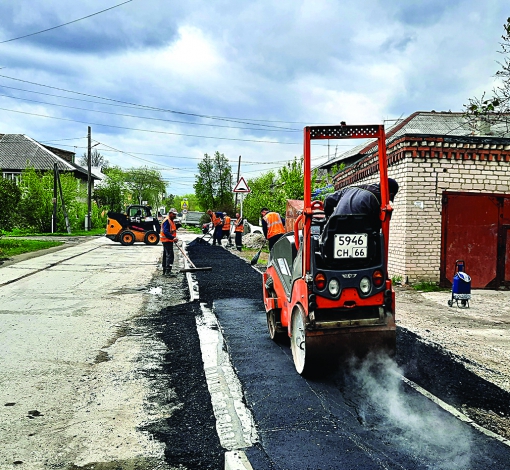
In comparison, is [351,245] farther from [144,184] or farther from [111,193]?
[144,184]

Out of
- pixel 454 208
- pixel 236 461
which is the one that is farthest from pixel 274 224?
pixel 236 461

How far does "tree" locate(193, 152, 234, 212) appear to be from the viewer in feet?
183

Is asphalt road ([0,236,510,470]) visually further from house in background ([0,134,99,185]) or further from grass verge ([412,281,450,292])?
house in background ([0,134,99,185])

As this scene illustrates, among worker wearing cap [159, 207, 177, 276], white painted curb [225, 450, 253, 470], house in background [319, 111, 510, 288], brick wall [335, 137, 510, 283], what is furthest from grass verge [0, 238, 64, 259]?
white painted curb [225, 450, 253, 470]

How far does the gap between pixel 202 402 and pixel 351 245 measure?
197 centimetres

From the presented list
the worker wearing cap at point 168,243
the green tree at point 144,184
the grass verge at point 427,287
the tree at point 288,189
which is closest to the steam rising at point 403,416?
the grass verge at point 427,287

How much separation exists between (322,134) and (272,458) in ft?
10.1

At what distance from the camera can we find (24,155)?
5941cm

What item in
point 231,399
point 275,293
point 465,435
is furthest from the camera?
point 275,293

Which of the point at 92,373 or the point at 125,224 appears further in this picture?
the point at 125,224

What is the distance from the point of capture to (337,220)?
15.2 ft

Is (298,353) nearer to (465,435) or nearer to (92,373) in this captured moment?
(465,435)

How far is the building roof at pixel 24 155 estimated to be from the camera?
57.4 m

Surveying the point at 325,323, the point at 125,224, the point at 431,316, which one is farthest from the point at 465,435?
the point at 125,224
